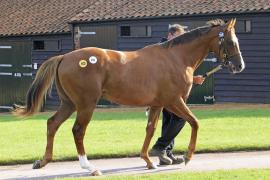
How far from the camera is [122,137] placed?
12.9 metres

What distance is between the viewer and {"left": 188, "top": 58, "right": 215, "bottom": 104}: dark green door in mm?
23625

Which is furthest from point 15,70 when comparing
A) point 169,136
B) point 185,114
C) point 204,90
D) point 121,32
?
point 185,114

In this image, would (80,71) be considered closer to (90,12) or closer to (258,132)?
(258,132)

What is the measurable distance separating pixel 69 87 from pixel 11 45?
2030 centimetres

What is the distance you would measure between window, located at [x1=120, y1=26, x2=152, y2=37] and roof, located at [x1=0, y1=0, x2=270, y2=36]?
57cm

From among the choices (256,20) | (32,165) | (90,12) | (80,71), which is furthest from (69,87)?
(90,12)

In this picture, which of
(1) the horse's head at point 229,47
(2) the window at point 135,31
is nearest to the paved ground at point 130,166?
(1) the horse's head at point 229,47

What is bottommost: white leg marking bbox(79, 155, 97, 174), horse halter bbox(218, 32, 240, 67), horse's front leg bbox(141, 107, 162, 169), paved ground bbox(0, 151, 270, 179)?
paved ground bbox(0, 151, 270, 179)

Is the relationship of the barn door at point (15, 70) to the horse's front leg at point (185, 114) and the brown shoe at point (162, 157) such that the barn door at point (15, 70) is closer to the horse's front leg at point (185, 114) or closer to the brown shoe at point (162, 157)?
the brown shoe at point (162, 157)

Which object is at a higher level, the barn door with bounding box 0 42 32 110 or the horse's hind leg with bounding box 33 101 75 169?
the horse's hind leg with bounding box 33 101 75 169

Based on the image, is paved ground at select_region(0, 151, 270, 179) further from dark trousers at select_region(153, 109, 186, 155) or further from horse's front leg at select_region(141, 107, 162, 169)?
dark trousers at select_region(153, 109, 186, 155)

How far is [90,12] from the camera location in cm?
2664

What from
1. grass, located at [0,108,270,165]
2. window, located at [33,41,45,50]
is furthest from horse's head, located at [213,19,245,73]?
window, located at [33,41,45,50]

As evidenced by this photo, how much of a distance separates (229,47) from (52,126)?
9.18 ft
